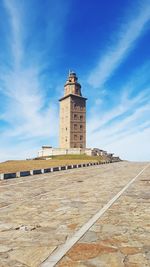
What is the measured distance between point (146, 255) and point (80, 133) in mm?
113535

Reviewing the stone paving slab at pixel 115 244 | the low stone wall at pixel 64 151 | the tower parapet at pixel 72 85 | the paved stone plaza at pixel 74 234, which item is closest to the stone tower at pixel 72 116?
the tower parapet at pixel 72 85

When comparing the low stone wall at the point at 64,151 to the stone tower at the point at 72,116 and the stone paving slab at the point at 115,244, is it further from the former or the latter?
the stone paving slab at the point at 115,244

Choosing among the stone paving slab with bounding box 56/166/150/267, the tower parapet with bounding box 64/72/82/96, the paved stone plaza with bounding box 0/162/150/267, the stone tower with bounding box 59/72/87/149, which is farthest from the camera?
the tower parapet with bounding box 64/72/82/96

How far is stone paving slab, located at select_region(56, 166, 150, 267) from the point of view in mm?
4270

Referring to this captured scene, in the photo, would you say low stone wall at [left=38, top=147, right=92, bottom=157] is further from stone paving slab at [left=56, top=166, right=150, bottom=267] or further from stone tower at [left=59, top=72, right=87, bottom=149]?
stone paving slab at [left=56, top=166, right=150, bottom=267]

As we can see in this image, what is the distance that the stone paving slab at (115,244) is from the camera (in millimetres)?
4270

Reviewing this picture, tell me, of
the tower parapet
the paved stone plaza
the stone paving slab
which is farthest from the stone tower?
the stone paving slab

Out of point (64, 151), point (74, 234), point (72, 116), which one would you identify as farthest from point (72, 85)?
point (74, 234)

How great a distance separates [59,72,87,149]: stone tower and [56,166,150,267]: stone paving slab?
106 metres

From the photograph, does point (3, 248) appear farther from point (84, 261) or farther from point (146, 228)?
point (146, 228)

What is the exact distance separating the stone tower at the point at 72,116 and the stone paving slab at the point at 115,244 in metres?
106

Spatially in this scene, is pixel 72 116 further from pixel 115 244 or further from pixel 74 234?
pixel 115 244

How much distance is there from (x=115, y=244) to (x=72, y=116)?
113 meters

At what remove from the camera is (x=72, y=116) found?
11750cm
